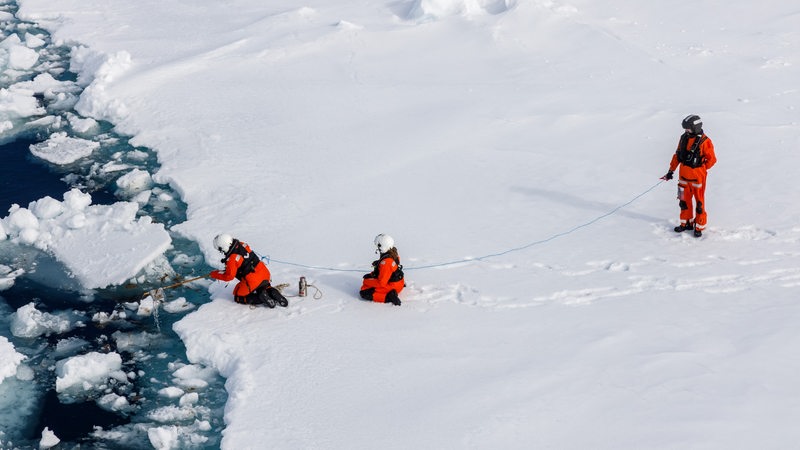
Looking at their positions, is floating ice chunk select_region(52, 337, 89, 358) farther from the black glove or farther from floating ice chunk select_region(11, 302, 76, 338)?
the black glove

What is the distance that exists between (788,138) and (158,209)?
833 centimetres

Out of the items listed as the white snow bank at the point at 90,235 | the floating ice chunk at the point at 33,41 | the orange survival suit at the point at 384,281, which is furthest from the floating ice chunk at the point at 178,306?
the floating ice chunk at the point at 33,41

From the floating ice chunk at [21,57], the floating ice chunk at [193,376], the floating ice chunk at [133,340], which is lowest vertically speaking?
the floating ice chunk at [193,376]

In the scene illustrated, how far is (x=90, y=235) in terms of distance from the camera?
1016 cm

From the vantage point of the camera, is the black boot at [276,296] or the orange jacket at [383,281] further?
the black boot at [276,296]

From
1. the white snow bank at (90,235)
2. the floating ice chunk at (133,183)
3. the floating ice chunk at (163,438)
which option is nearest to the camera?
the floating ice chunk at (163,438)

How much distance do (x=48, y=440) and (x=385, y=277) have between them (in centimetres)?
350

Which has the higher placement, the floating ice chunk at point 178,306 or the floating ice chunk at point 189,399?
the floating ice chunk at point 178,306

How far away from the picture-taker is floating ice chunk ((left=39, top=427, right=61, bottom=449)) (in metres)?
7.24

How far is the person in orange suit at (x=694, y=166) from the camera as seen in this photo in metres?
8.66

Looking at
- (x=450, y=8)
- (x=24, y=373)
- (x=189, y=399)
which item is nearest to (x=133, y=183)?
(x=24, y=373)

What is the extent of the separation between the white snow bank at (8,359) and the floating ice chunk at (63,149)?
4.29 meters

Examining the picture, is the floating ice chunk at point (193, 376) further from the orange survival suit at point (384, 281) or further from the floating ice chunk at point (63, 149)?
the floating ice chunk at point (63, 149)

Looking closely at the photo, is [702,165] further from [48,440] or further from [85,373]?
[48,440]
